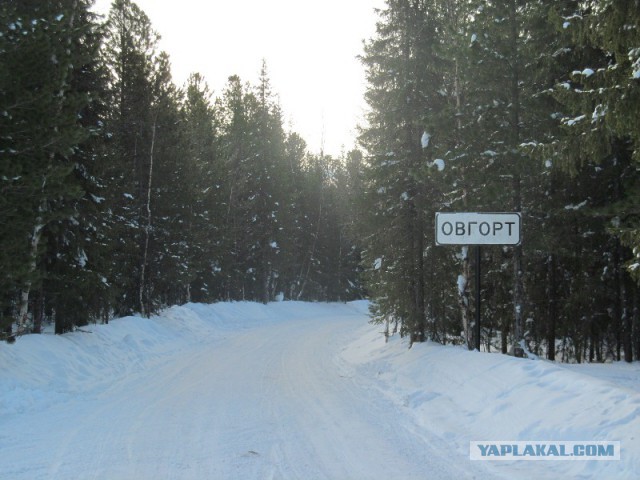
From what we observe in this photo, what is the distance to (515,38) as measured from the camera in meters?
12.5

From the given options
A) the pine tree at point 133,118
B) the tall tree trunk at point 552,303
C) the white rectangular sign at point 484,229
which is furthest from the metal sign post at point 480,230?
the pine tree at point 133,118

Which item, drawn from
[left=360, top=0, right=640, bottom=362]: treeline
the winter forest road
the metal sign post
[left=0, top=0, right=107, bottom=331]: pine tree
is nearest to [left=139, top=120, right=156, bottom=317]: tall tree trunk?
[left=360, top=0, right=640, bottom=362]: treeline

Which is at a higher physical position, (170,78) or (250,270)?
(170,78)

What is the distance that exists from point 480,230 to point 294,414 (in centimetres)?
575

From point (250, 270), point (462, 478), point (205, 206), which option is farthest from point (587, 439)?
point (250, 270)

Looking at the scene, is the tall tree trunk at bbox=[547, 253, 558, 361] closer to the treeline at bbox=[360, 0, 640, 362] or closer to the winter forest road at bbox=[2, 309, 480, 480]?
the treeline at bbox=[360, 0, 640, 362]

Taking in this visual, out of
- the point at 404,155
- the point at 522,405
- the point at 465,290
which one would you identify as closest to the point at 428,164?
the point at 404,155

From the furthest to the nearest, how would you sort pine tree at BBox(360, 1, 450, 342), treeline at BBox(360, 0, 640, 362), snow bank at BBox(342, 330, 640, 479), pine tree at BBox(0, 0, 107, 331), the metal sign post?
pine tree at BBox(360, 1, 450, 342) → treeline at BBox(360, 0, 640, 362) → the metal sign post → pine tree at BBox(0, 0, 107, 331) → snow bank at BBox(342, 330, 640, 479)

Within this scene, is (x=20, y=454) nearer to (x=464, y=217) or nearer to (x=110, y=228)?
(x=464, y=217)

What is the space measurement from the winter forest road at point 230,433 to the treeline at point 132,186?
3.50m

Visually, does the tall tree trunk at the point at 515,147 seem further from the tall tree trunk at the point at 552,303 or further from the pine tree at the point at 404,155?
the tall tree trunk at the point at 552,303

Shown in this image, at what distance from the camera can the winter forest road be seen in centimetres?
594

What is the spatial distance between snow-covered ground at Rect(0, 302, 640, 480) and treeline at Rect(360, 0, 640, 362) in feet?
7.81

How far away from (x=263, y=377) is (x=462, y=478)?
24.4 feet
